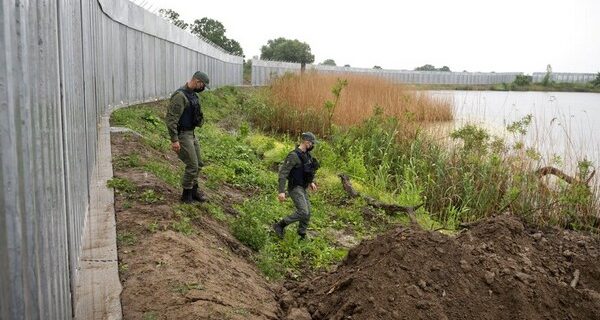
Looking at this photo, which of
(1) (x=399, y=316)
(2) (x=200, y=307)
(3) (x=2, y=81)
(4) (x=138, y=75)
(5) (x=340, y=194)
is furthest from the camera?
(4) (x=138, y=75)

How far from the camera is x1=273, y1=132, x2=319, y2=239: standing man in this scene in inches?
255

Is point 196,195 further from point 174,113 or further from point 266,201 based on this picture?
point 266,201

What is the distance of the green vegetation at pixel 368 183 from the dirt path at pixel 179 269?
192mm

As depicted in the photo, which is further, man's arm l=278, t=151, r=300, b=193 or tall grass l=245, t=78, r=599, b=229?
tall grass l=245, t=78, r=599, b=229

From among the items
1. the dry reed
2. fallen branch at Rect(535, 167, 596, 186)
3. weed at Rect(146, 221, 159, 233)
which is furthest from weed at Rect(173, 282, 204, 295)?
the dry reed

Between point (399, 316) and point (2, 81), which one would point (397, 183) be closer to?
point (399, 316)

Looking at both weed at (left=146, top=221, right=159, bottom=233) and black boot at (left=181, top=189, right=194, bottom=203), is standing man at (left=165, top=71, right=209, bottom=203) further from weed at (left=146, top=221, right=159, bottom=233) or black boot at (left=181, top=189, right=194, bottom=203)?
weed at (left=146, top=221, right=159, bottom=233)

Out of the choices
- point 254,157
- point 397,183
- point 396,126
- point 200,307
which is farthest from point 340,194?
point 200,307

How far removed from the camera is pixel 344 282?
5070mm

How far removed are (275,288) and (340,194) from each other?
4.49m

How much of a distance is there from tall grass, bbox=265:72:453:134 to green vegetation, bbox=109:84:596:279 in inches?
50.3

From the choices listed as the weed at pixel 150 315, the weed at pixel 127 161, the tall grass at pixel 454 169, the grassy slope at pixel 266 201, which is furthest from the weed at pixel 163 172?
the tall grass at pixel 454 169

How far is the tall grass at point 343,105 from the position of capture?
48.8 ft

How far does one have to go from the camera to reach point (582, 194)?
8.92 metres
